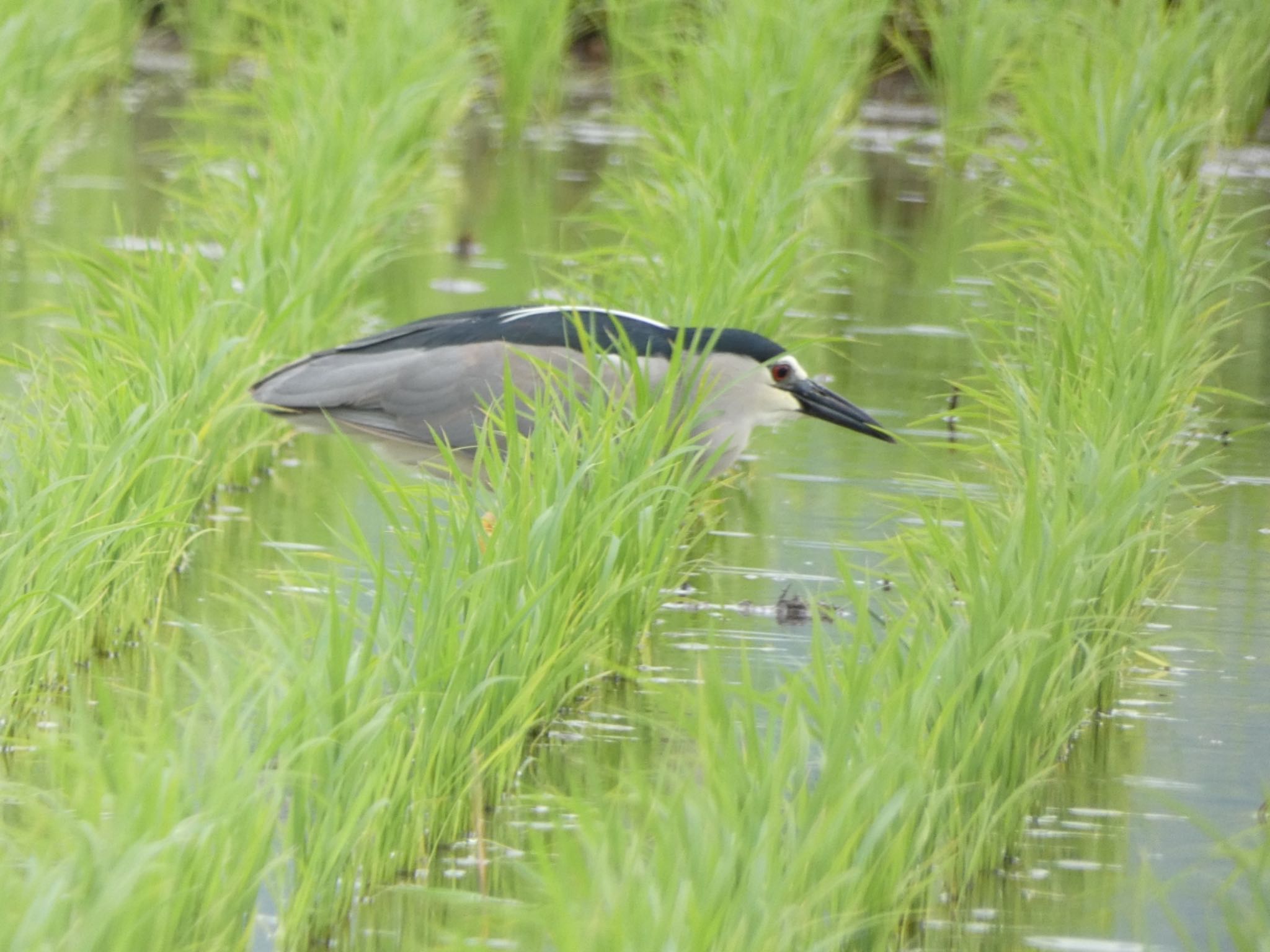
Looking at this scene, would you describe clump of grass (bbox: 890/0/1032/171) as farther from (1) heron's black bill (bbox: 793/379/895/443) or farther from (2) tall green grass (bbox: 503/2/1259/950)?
(1) heron's black bill (bbox: 793/379/895/443)

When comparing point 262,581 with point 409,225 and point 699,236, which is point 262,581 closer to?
point 699,236

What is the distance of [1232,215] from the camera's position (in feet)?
31.6

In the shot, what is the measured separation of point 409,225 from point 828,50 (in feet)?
7.35

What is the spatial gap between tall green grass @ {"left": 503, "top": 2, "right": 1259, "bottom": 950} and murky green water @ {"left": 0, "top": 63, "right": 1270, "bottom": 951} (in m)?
0.11

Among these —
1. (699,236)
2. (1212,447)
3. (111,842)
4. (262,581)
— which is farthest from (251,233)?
(111,842)

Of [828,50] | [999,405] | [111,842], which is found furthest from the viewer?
[828,50]

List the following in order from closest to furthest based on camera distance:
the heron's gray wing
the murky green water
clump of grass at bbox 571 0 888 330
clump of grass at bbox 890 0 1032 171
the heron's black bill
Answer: the murky green water, the heron's gray wing, the heron's black bill, clump of grass at bbox 571 0 888 330, clump of grass at bbox 890 0 1032 171

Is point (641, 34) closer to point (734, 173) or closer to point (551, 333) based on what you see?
point (734, 173)

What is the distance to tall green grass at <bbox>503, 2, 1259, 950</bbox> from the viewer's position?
7.85 ft

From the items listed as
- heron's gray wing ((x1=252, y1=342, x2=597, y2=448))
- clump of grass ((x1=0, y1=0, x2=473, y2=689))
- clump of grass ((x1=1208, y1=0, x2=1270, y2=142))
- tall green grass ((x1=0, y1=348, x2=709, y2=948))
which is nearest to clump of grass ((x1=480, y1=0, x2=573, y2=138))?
clump of grass ((x1=1208, y1=0, x2=1270, y2=142))

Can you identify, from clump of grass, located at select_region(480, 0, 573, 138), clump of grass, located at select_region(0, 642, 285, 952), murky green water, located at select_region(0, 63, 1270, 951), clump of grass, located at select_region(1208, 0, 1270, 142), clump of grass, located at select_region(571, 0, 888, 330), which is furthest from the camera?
clump of grass, located at select_region(480, 0, 573, 138)

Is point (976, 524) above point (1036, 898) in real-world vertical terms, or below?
above

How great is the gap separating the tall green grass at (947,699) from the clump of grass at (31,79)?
155 inches

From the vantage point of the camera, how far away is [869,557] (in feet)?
16.3
